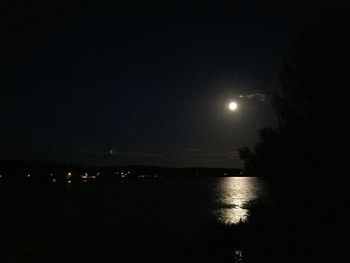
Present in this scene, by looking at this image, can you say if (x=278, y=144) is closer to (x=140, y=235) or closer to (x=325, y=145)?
(x=325, y=145)

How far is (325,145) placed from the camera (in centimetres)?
2714

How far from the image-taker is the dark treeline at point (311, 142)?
26.9m

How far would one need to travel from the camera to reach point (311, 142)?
89.8ft

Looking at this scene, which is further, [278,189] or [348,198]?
[278,189]

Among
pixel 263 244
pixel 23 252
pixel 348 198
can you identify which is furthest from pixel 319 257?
pixel 23 252

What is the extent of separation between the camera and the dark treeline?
2691 centimetres

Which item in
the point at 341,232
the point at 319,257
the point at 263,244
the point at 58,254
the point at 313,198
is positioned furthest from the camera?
the point at 58,254

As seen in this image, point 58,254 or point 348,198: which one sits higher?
point 348,198

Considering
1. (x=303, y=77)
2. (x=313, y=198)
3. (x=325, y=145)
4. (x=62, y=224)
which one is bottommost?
(x=62, y=224)

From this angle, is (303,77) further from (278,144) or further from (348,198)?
(348,198)

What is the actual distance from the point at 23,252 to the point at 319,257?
18.3 meters

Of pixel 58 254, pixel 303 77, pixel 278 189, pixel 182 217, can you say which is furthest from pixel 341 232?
pixel 182 217

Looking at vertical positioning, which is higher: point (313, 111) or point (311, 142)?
point (313, 111)

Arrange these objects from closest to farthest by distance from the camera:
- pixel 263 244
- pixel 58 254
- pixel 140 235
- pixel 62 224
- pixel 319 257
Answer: pixel 319 257 < pixel 263 244 < pixel 58 254 < pixel 140 235 < pixel 62 224
